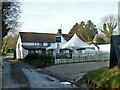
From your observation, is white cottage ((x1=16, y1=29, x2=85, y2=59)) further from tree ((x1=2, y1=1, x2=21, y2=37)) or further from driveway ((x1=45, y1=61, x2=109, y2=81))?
driveway ((x1=45, y1=61, x2=109, y2=81))

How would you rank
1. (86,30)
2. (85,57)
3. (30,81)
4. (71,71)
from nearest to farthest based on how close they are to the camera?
1. (30,81)
2. (71,71)
3. (85,57)
4. (86,30)

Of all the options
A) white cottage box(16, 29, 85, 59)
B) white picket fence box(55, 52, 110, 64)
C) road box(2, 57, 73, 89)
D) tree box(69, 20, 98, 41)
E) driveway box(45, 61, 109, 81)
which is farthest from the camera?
tree box(69, 20, 98, 41)

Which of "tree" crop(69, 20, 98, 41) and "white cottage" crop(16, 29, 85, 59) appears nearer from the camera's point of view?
"white cottage" crop(16, 29, 85, 59)

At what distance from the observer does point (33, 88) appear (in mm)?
8586

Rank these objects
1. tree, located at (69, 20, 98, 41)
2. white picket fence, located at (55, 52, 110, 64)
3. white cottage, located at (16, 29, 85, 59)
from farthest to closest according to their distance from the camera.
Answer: tree, located at (69, 20, 98, 41)
white cottage, located at (16, 29, 85, 59)
white picket fence, located at (55, 52, 110, 64)

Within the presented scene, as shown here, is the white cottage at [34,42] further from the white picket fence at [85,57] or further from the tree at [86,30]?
the tree at [86,30]

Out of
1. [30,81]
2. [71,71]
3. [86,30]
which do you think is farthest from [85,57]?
[86,30]

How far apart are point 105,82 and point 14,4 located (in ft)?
65.4

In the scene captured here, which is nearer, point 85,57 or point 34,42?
point 85,57

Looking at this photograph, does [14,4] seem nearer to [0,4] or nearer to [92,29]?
[0,4]

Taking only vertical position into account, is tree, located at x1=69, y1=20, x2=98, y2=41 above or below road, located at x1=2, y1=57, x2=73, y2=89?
above

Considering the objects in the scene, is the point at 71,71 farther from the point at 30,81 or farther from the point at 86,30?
the point at 86,30

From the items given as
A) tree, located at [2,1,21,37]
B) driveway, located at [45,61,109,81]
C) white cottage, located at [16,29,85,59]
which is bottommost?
driveway, located at [45,61,109,81]

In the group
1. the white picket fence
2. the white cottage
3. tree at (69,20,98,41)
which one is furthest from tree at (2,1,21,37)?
tree at (69,20,98,41)
